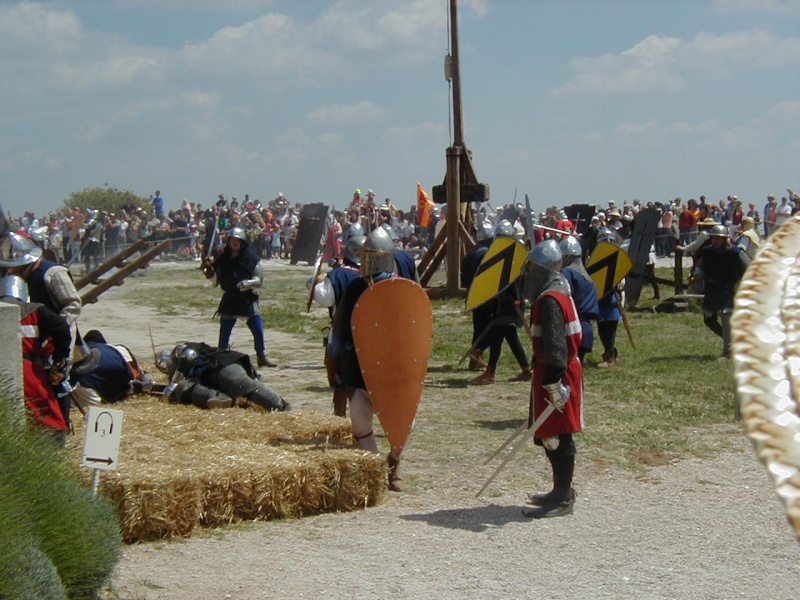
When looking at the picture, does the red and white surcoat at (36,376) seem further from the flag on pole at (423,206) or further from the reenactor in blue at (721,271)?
the flag on pole at (423,206)

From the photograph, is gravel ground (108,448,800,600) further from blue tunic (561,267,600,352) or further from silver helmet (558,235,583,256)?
silver helmet (558,235,583,256)

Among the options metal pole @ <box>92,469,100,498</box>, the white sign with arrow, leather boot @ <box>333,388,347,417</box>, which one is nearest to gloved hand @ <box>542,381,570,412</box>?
the white sign with arrow

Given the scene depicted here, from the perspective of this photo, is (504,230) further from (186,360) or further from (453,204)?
(453,204)

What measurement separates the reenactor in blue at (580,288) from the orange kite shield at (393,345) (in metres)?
2.90

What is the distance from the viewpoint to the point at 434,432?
7879mm

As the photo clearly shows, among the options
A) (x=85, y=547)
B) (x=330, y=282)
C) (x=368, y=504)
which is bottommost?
(x=368, y=504)

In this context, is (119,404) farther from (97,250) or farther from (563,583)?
(97,250)

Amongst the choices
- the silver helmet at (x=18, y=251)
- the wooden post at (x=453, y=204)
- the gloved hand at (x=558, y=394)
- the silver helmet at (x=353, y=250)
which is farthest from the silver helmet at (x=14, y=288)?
the wooden post at (x=453, y=204)

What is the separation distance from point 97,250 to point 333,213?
6.37 meters

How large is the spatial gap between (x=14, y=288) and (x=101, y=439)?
1472mm

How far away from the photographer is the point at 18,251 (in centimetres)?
611

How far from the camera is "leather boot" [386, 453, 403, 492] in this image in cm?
625

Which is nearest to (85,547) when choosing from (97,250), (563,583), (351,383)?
(563,583)

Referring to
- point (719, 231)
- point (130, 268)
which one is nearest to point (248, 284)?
point (130, 268)
